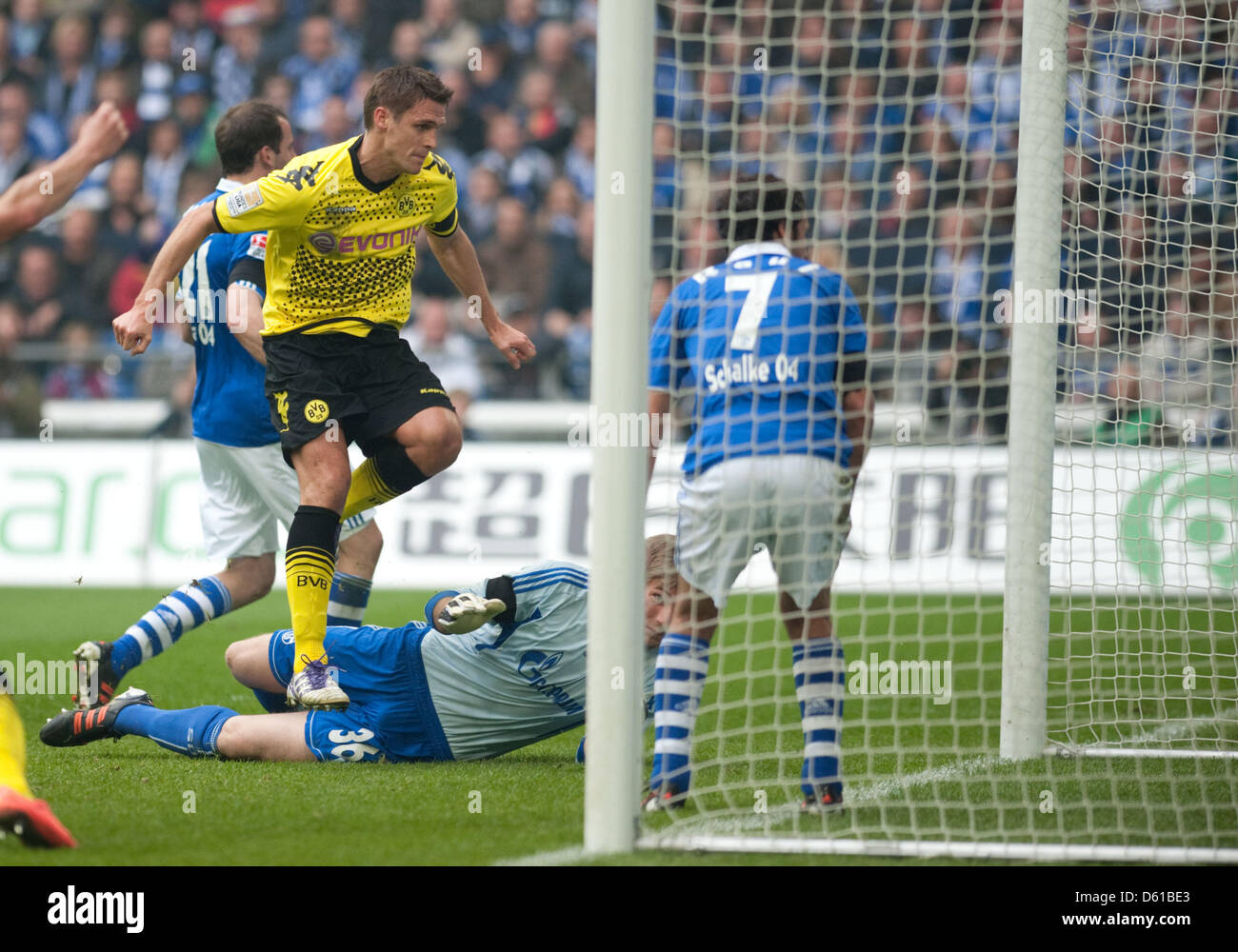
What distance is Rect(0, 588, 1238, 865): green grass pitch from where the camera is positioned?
349cm

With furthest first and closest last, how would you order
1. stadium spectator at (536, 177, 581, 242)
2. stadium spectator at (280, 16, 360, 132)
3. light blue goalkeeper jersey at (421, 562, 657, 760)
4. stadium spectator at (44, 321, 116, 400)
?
stadium spectator at (280, 16, 360, 132) → stadium spectator at (536, 177, 581, 242) → stadium spectator at (44, 321, 116, 400) → light blue goalkeeper jersey at (421, 562, 657, 760)

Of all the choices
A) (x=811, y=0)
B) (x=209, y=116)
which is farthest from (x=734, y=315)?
(x=209, y=116)

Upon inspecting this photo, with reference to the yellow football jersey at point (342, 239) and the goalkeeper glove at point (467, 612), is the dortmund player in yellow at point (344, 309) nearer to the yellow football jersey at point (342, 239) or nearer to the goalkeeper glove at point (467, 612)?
the yellow football jersey at point (342, 239)

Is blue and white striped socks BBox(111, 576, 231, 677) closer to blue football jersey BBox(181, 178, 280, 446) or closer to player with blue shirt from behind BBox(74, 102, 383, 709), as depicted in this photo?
player with blue shirt from behind BBox(74, 102, 383, 709)

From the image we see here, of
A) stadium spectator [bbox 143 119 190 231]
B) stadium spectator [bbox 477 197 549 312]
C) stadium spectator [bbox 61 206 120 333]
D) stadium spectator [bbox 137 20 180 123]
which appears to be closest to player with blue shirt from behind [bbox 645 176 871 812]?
stadium spectator [bbox 477 197 549 312]

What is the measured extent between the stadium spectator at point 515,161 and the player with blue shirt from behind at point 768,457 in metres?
9.01

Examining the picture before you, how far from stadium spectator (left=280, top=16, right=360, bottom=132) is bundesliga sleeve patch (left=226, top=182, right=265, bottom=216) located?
9.30 meters

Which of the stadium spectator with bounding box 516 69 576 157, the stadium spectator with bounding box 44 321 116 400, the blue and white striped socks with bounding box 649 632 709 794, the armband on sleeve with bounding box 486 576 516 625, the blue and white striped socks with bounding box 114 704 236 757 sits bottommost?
the blue and white striped socks with bounding box 114 704 236 757

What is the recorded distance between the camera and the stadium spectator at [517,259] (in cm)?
1218

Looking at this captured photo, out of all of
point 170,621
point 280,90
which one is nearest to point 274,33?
point 280,90

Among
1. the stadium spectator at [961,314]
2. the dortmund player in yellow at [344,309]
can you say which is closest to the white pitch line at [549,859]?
the dortmund player in yellow at [344,309]

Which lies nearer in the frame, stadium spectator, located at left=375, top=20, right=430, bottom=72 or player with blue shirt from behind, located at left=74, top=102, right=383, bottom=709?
player with blue shirt from behind, located at left=74, top=102, right=383, bottom=709

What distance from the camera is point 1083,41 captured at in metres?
5.42

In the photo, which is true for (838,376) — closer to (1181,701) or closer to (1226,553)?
(1181,701)
